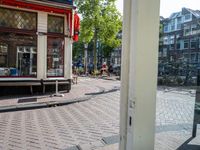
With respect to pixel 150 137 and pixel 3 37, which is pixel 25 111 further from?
pixel 150 137

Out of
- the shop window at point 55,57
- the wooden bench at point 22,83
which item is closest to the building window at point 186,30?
the wooden bench at point 22,83

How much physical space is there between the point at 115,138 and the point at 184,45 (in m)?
3.75

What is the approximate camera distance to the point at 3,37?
388 inches

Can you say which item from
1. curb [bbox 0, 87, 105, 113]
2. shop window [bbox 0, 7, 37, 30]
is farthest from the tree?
curb [bbox 0, 87, 105, 113]

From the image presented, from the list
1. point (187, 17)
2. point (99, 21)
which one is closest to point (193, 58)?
point (187, 17)

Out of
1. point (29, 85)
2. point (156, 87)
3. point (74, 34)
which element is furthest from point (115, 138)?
point (74, 34)

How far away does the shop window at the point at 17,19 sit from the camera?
32.4ft

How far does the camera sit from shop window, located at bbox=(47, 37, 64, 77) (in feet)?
35.5

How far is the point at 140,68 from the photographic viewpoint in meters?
1.17

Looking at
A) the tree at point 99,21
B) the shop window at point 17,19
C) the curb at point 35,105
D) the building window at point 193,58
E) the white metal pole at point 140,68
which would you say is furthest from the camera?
the tree at point 99,21

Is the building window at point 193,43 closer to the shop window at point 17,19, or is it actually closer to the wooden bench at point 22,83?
the wooden bench at point 22,83

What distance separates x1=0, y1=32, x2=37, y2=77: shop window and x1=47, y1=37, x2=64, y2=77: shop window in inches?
23.8

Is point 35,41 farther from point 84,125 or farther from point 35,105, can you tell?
point 84,125

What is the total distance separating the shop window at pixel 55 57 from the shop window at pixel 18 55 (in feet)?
1.99
